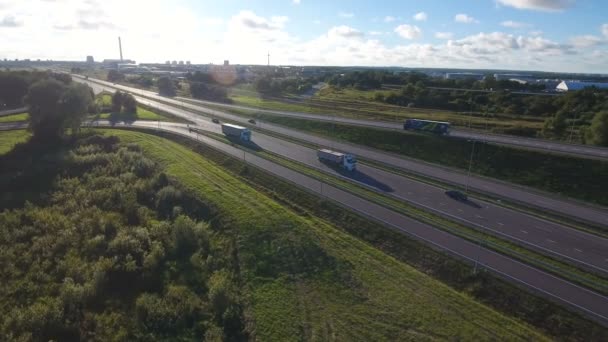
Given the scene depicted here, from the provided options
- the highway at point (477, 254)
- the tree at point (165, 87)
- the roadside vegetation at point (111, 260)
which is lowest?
the roadside vegetation at point (111, 260)

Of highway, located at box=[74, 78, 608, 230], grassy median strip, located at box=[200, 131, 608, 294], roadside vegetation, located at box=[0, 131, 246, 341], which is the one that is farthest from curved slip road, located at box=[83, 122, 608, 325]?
roadside vegetation, located at box=[0, 131, 246, 341]

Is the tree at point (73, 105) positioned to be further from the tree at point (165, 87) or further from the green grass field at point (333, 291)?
the tree at point (165, 87)

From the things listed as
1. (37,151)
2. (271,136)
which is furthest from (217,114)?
(37,151)

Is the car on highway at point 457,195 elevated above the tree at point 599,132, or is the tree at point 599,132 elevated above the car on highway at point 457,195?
the tree at point 599,132

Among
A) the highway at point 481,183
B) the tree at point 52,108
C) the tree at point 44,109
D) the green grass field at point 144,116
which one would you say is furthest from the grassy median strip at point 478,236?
the green grass field at point 144,116

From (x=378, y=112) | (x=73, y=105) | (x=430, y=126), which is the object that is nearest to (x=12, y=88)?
(x=73, y=105)

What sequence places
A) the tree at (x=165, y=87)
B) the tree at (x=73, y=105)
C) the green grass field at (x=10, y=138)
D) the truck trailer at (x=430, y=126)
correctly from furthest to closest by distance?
the tree at (x=165, y=87) < the tree at (x=73, y=105) < the green grass field at (x=10, y=138) < the truck trailer at (x=430, y=126)

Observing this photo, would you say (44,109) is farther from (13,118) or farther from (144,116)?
(13,118)

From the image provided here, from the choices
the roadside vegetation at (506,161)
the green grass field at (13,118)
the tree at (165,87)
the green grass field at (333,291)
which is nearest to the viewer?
the green grass field at (333,291)
